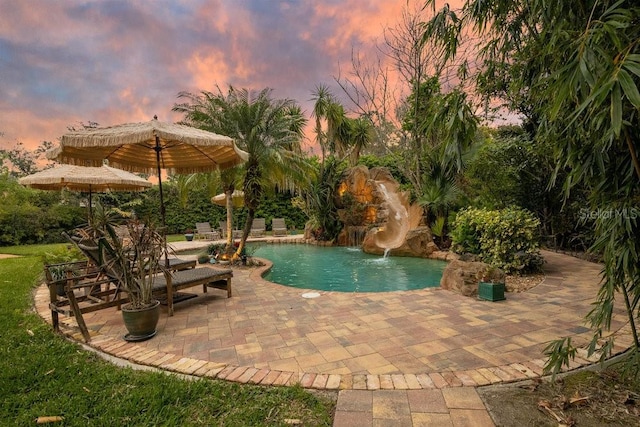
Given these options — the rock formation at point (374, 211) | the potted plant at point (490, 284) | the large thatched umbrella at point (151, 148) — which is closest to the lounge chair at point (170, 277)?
the large thatched umbrella at point (151, 148)

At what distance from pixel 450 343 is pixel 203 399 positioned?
2.36 metres

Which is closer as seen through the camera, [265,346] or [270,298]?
[265,346]

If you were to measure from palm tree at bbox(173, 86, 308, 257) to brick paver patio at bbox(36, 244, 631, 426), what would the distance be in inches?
152

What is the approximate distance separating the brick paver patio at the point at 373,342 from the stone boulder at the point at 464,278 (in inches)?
9.2

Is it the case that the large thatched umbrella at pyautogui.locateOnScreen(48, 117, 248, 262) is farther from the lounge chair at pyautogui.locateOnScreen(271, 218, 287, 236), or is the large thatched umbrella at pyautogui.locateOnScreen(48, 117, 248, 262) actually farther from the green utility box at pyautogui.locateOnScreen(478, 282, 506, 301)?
the lounge chair at pyautogui.locateOnScreen(271, 218, 287, 236)

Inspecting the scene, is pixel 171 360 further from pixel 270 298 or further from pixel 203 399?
pixel 270 298

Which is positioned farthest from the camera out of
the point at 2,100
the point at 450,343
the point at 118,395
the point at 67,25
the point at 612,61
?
the point at 2,100

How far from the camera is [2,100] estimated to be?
40.6ft

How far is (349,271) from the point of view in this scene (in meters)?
8.22

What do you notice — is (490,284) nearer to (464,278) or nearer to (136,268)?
(464,278)

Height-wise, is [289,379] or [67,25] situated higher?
[67,25]

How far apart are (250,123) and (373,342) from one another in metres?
6.51

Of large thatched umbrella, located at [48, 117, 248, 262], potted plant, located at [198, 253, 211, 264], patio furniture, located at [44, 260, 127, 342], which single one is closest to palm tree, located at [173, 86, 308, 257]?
potted plant, located at [198, 253, 211, 264]

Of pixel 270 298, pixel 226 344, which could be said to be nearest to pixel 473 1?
pixel 226 344
